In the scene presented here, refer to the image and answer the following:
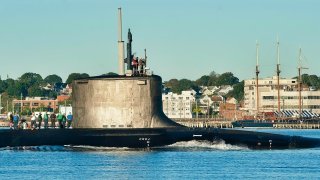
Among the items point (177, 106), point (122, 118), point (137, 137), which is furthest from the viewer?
point (177, 106)

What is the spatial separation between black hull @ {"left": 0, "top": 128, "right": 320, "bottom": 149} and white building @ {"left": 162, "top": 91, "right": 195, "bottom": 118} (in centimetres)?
13158

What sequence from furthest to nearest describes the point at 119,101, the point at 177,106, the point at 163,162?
the point at 177,106 → the point at 119,101 → the point at 163,162

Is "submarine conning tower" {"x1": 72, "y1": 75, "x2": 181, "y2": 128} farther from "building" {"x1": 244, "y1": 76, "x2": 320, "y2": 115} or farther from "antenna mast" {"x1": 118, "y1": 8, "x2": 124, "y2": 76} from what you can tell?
"building" {"x1": 244, "y1": 76, "x2": 320, "y2": 115}

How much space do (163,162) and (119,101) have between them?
6491 millimetres

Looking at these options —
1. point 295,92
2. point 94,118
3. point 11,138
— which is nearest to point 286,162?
point 94,118

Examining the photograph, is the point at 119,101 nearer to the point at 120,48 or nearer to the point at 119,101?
the point at 119,101

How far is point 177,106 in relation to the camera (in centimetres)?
18975

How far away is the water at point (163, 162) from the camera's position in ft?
137

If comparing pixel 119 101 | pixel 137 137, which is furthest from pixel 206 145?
pixel 119 101

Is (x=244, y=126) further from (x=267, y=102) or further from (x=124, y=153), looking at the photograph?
(x=124, y=153)

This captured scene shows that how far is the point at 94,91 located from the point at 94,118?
124cm

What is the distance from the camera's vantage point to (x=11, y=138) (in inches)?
2064

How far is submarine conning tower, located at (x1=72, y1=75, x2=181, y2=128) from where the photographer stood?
51812mm

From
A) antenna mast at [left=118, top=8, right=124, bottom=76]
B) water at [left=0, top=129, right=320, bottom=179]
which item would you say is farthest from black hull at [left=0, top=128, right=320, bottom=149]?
antenna mast at [left=118, top=8, right=124, bottom=76]
